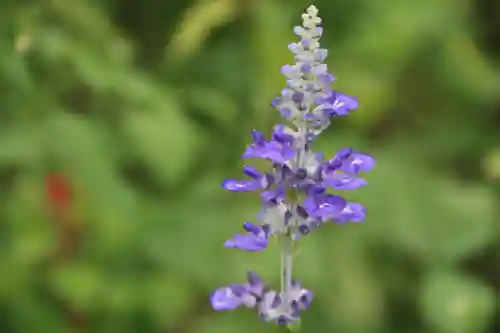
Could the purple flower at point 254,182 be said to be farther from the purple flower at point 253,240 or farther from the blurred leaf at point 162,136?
the blurred leaf at point 162,136

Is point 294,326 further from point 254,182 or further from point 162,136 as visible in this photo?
point 162,136

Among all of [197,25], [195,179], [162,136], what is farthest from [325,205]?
[195,179]

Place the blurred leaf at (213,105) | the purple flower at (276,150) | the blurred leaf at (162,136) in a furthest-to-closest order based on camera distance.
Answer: the blurred leaf at (213,105) < the blurred leaf at (162,136) < the purple flower at (276,150)

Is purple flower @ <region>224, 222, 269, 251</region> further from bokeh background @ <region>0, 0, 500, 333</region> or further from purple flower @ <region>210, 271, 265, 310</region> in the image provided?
bokeh background @ <region>0, 0, 500, 333</region>

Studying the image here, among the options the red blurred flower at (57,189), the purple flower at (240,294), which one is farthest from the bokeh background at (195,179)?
the purple flower at (240,294)

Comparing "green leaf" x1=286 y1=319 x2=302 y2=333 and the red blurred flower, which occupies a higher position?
the red blurred flower

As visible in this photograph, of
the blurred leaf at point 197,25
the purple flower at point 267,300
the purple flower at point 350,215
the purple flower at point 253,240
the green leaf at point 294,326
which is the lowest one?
the green leaf at point 294,326

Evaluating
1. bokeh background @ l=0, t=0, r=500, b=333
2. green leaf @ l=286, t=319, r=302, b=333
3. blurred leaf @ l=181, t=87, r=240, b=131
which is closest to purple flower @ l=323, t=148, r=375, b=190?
green leaf @ l=286, t=319, r=302, b=333
